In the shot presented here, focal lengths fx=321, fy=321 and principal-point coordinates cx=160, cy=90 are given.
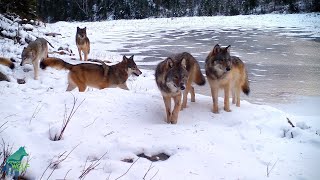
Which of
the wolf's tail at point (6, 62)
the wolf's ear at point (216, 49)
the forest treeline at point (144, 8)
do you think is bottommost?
the wolf's tail at point (6, 62)

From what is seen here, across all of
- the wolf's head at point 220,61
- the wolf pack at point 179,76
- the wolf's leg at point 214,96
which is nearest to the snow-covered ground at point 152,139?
the wolf's leg at point 214,96

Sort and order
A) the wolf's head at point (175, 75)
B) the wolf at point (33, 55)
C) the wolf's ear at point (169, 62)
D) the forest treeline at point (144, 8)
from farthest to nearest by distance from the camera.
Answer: the forest treeline at point (144, 8), the wolf at point (33, 55), the wolf's ear at point (169, 62), the wolf's head at point (175, 75)

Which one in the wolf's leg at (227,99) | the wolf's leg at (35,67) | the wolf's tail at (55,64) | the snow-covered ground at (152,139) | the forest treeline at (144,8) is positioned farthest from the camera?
the forest treeline at (144,8)

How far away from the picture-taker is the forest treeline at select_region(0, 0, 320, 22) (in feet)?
192

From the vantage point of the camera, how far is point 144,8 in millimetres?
64375

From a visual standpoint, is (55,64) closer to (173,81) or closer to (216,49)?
(173,81)

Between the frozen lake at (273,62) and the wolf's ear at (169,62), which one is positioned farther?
the frozen lake at (273,62)

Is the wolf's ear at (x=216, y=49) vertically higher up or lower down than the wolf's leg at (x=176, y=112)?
higher up

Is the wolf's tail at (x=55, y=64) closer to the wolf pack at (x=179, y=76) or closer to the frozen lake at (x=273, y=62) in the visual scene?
the wolf pack at (x=179, y=76)

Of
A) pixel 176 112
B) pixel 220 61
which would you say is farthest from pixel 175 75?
pixel 220 61

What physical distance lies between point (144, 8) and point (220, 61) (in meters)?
60.0

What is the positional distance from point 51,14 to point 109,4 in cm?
1136

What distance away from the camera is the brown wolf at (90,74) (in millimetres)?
7695

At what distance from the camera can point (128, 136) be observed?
444 centimetres
